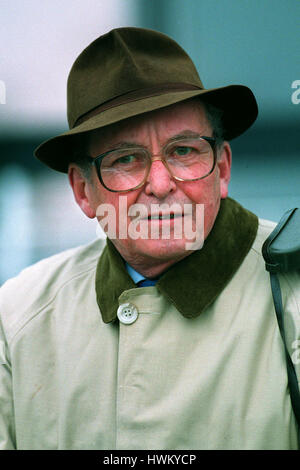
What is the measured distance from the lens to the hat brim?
4.91 feet

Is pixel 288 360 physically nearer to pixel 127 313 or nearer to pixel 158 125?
pixel 127 313

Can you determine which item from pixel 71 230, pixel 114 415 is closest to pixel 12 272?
pixel 71 230

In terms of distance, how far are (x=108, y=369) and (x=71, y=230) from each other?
1.25 meters

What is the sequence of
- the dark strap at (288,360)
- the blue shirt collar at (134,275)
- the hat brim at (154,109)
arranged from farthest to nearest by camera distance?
the blue shirt collar at (134,275) < the hat brim at (154,109) < the dark strap at (288,360)

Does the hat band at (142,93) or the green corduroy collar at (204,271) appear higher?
the hat band at (142,93)

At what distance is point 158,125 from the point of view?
1566mm

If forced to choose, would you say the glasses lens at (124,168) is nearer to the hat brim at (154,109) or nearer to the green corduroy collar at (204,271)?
the hat brim at (154,109)

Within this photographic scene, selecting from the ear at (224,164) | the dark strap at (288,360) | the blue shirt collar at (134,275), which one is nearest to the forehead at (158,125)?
the ear at (224,164)

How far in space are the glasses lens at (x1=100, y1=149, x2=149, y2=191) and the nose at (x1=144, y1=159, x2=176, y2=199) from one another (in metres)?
0.04

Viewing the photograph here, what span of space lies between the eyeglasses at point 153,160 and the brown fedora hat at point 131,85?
5.0 inches

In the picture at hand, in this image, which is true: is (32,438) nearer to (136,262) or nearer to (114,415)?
(114,415)

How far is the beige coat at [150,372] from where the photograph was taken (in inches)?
56.1

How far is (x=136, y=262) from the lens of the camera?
5.57 ft

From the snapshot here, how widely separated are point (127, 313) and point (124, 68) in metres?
0.76
